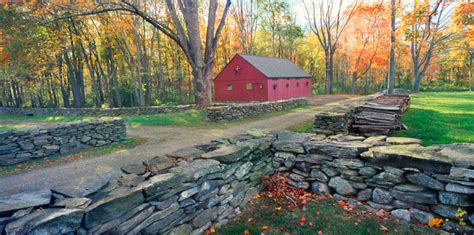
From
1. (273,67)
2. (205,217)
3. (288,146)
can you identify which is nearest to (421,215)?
(288,146)

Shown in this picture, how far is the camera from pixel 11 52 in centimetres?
1952

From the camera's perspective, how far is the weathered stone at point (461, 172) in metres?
Answer: 3.01

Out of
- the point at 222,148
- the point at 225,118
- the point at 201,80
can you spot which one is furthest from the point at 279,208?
the point at 201,80

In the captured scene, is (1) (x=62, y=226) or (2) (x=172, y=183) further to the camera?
(2) (x=172, y=183)

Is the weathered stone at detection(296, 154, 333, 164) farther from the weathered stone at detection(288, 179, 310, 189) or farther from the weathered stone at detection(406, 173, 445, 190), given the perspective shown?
the weathered stone at detection(406, 173, 445, 190)

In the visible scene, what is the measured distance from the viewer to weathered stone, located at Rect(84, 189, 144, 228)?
2.26 meters

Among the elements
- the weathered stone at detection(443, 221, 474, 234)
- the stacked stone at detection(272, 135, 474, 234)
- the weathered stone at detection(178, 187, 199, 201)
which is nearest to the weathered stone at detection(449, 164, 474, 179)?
the stacked stone at detection(272, 135, 474, 234)

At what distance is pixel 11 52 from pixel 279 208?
25.3 m

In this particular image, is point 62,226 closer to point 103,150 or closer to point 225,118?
point 103,150

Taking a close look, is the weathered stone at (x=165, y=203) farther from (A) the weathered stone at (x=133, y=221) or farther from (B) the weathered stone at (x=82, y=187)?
(B) the weathered stone at (x=82, y=187)

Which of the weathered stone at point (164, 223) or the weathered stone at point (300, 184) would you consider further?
the weathered stone at point (300, 184)

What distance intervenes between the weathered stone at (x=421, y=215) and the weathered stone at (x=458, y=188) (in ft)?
1.46

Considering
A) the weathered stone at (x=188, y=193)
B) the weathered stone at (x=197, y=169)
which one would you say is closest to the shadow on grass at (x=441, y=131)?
the weathered stone at (x=197, y=169)

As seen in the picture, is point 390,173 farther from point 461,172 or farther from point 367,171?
point 461,172
